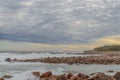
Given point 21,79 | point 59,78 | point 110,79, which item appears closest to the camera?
point 110,79

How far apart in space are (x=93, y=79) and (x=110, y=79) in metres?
1.00

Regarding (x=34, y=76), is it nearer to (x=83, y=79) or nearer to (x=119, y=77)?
(x=83, y=79)

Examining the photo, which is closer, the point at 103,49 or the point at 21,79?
the point at 21,79

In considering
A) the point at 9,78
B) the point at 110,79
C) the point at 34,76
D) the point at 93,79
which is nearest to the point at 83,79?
the point at 93,79

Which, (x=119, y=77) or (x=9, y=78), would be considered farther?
(x=9, y=78)

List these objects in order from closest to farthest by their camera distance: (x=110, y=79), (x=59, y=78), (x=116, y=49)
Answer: (x=110, y=79) → (x=59, y=78) → (x=116, y=49)

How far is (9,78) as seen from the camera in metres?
18.3

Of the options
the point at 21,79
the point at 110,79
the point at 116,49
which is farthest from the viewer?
the point at 116,49

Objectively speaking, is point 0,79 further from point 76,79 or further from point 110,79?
point 110,79

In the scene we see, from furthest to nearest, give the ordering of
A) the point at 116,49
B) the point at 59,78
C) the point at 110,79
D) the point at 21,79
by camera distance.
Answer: the point at 116,49 → the point at 21,79 → the point at 59,78 → the point at 110,79

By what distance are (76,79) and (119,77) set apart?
103 inches

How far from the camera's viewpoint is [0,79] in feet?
55.5

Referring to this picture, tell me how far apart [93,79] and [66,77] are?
1647mm

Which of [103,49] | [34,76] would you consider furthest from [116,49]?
[34,76]
